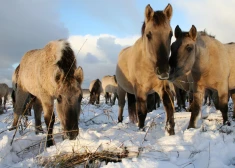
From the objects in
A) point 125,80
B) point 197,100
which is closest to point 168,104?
point 197,100

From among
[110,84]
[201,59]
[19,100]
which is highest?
[110,84]

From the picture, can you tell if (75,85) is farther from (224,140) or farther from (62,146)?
(224,140)

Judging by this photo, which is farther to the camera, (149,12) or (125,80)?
(125,80)

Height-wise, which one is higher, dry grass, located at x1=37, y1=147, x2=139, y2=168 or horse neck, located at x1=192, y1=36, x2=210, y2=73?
horse neck, located at x1=192, y1=36, x2=210, y2=73

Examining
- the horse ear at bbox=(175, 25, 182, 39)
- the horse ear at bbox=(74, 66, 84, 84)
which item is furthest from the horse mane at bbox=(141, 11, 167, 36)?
the horse ear at bbox=(74, 66, 84, 84)

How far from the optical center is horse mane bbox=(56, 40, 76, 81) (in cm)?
510

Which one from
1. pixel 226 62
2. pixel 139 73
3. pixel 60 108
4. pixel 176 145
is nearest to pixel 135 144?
pixel 176 145

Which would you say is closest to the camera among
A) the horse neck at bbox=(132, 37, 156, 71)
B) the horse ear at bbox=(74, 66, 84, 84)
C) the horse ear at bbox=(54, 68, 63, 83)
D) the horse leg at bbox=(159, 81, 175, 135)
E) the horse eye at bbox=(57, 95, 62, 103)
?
the horse eye at bbox=(57, 95, 62, 103)

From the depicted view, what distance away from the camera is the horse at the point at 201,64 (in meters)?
5.89

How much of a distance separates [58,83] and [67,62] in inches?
23.9

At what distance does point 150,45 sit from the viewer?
5590mm

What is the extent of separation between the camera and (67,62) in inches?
214

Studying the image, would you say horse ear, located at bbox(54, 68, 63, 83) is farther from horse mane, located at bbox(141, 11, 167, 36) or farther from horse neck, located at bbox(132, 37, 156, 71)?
horse mane, located at bbox(141, 11, 167, 36)

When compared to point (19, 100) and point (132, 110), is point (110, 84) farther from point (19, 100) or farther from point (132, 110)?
point (19, 100)
